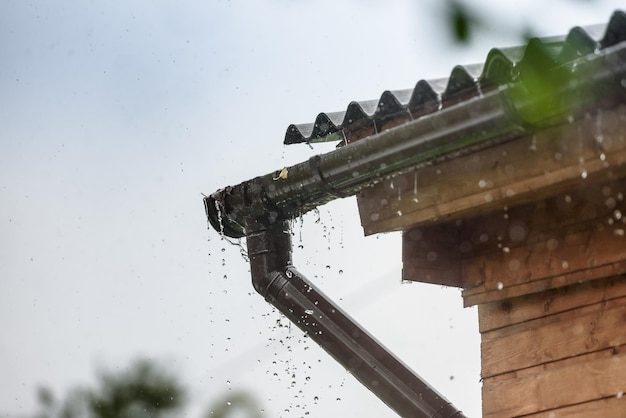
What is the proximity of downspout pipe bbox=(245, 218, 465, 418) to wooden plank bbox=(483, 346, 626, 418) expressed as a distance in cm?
19

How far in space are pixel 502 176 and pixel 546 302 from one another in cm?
66

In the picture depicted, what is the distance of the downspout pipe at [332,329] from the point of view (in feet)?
14.4

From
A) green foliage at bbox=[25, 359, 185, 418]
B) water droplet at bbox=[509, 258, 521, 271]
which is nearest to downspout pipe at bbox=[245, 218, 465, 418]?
water droplet at bbox=[509, 258, 521, 271]

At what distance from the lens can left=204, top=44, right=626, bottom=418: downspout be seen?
11.2 ft

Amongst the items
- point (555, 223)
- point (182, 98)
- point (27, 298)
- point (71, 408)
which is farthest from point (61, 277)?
point (555, 223)

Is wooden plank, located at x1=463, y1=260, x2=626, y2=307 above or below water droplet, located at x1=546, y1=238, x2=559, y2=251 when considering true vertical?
below

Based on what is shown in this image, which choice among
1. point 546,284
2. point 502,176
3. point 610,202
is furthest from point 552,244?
point 502,176

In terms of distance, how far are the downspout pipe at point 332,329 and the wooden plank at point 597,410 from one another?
0.46 meters

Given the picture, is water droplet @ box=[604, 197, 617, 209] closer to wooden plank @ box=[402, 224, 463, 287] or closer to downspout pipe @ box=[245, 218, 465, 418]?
wooden plank @ box=[402, 224, 463, 287]

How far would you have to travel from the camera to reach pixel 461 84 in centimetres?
383

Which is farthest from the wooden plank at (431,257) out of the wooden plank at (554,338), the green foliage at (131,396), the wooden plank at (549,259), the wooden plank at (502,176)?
the green foliage at (131,396)

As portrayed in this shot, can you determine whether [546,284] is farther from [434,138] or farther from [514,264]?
[434,138]

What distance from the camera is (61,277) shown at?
2008 centimetres

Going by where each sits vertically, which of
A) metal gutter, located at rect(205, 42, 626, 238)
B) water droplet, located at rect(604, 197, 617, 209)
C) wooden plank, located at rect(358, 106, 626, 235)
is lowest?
water droplet, located at rect(604, 197, 617, 209)
